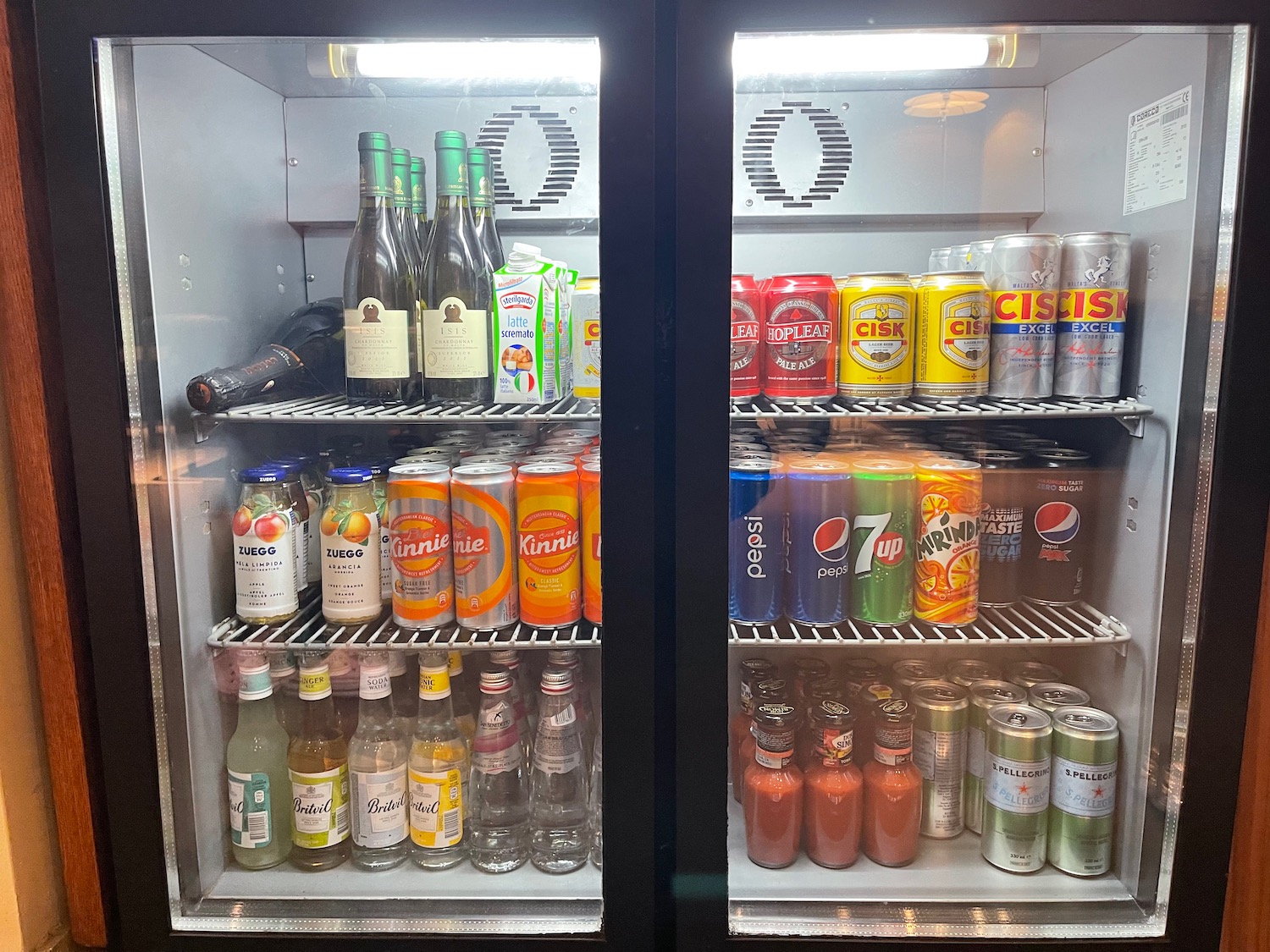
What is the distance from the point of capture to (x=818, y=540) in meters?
1.21

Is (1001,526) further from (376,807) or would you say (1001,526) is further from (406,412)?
(376,807)

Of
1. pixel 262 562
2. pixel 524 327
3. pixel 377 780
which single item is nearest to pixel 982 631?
pixel 524 327

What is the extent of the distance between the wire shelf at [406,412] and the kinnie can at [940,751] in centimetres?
67

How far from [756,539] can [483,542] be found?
391mm

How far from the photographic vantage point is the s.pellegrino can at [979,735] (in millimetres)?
1285

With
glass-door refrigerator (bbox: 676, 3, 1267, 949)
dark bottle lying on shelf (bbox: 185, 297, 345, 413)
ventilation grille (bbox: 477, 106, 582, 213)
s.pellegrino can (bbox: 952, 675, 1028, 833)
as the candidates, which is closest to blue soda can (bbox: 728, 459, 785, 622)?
glass-door refrigerator (bbox: 676, 3, 1267, 949)

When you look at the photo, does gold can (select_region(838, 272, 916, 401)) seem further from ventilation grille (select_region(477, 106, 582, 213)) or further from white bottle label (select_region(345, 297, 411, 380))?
white bottle label (select_region(345, 297, 411, 380))

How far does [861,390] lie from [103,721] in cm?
112

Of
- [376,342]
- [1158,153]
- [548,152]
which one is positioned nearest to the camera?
[1158,153]

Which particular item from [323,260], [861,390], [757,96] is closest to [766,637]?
[861,390]

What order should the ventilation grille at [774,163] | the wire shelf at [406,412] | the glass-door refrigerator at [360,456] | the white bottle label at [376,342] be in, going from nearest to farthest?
1. the glass-door refrigerator at [360,456]
2. the wire shelf at [406,412]
3. the white bottle label at [376,342]
4. the ventilation grille at [774,163]

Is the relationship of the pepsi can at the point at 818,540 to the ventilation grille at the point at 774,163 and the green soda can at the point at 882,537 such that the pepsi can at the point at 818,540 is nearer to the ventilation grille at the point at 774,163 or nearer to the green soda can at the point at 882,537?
the green soda can at the point at 882,537

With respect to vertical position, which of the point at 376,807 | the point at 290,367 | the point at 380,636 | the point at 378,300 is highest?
the point at 378,300

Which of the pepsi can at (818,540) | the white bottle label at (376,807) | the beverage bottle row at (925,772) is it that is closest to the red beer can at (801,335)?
the pepsi can at (818,540)
